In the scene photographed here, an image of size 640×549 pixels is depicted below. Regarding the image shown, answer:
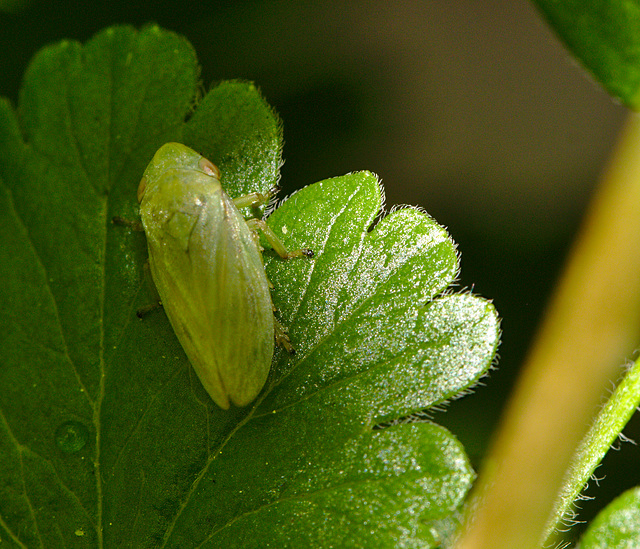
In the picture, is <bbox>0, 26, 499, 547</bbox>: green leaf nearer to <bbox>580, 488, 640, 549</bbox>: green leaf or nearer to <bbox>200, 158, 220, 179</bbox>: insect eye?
<bbox>200, 158, 220, 179</bbox>: insect eye

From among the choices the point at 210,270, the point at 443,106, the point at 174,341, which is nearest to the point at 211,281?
the point at 210,270

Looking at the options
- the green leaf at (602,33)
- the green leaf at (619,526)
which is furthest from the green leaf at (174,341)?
the green leaf at (602,33)

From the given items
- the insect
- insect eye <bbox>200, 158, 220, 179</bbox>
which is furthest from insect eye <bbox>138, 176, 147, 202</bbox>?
insect eye <bbox>200, 158, 220, 179</bbox>

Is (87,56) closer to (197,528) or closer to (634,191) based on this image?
(197,528)

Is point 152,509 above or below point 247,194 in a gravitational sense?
below

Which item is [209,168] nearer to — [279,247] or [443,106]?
[279,247]

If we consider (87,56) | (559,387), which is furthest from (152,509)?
(87,56)

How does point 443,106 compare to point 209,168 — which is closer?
point 209,168
